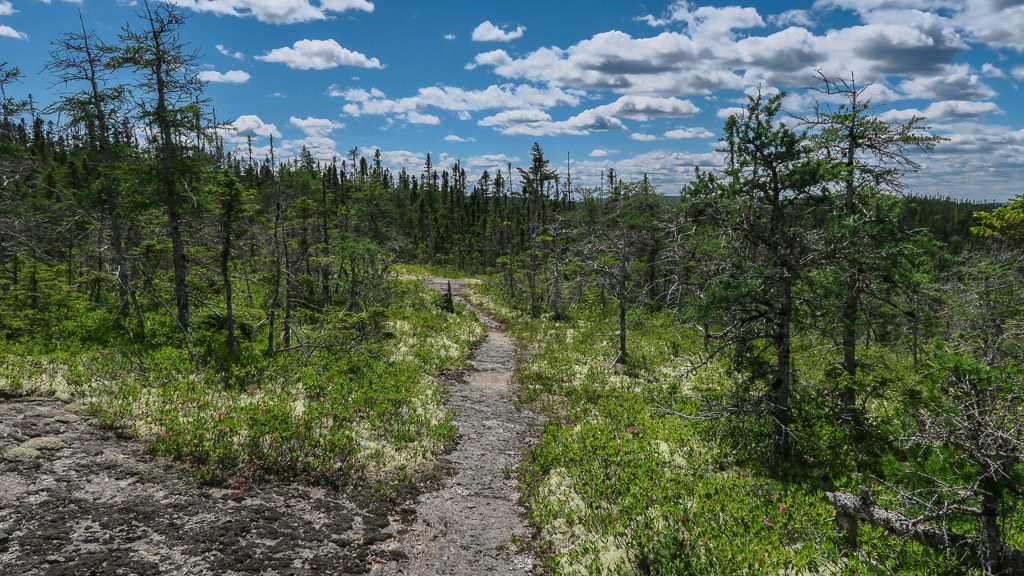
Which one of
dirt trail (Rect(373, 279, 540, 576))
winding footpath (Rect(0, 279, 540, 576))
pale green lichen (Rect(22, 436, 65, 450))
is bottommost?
dirt trail (Rect(373, 279, 540, 576))

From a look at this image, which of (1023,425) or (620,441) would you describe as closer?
(1023,425)

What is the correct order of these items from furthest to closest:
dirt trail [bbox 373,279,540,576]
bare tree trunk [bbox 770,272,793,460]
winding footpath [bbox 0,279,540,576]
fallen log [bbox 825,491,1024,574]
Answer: bare tree trunk [bbox 770,272,793,460], dirt trail [bbox 373,279,540,576], winding footpath [bbox 0,279,540,576], fallen log [bbox 825,491,1024,574]

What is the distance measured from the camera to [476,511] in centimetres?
868

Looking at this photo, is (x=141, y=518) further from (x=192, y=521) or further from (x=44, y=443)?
(x=44, y=443)

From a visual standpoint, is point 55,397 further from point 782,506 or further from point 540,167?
point 540,167

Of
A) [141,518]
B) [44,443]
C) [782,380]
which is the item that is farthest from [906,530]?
[44,443]

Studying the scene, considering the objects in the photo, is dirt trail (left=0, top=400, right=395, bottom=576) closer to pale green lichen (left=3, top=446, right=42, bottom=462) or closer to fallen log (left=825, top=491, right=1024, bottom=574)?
pale green lichen (left=3, top=446, right=42, bottom=462)

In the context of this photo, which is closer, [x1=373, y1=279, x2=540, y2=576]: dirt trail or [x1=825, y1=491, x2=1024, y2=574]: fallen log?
[x1=825, y1=491, x2=1024, y2=574]: fallen log

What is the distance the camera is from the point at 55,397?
967cm

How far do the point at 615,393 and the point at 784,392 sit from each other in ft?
20.3

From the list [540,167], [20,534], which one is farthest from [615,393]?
[540,167]

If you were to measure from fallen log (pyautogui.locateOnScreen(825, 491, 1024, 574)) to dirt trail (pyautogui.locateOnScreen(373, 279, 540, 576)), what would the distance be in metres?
4.62

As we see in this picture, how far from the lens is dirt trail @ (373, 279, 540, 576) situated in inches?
279

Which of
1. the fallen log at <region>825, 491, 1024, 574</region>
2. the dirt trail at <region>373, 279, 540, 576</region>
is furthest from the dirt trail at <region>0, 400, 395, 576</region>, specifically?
the fallen log at <region>825, 491, 1024, 574</region>
